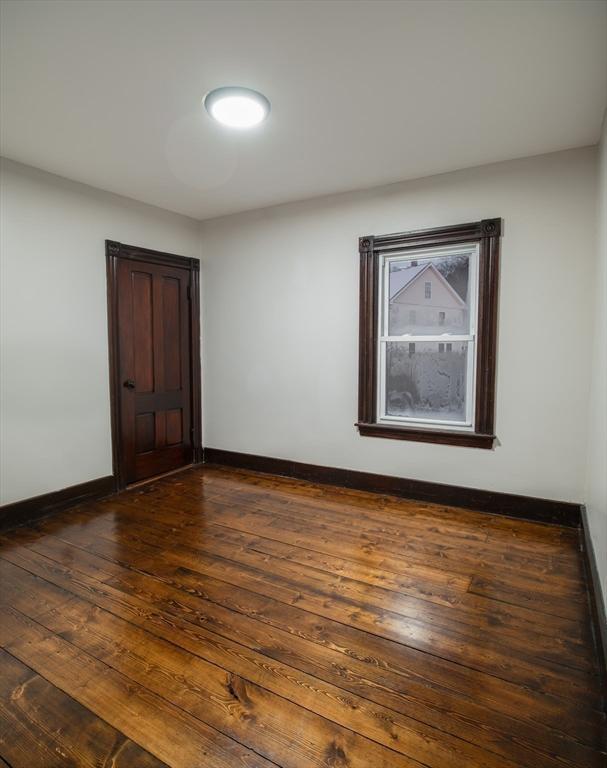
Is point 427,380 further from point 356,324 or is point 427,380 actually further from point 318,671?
point 318,671

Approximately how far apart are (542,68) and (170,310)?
351 cm

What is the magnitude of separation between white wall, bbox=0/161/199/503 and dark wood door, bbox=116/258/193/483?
20 centimetres

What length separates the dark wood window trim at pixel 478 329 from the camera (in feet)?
10.7

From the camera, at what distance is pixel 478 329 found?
10.9 ft

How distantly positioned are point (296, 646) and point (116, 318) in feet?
10.2

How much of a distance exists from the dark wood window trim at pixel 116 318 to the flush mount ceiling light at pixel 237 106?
178 cm

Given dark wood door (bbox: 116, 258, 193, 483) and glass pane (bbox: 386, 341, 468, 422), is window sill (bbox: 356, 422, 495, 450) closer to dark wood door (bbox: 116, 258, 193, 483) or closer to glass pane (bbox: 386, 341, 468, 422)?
glass pane (bbox: 386, 341, 468, 422)

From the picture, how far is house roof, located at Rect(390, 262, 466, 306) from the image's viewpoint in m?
3.54

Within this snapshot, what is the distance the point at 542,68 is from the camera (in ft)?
6.91

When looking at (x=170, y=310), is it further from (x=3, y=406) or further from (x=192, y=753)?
(x=192, y=753)

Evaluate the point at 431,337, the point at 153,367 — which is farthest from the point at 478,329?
the point at 153,367

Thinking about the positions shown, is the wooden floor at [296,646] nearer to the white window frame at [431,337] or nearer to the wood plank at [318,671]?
the wood plank at [318,671]

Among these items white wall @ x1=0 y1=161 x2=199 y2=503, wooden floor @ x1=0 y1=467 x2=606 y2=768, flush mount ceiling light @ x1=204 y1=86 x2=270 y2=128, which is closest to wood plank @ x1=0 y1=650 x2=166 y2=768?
wooden floor @ x1=0 y1=467 x2=606 y2=768

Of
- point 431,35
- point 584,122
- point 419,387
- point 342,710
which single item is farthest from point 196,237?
point 342,710
